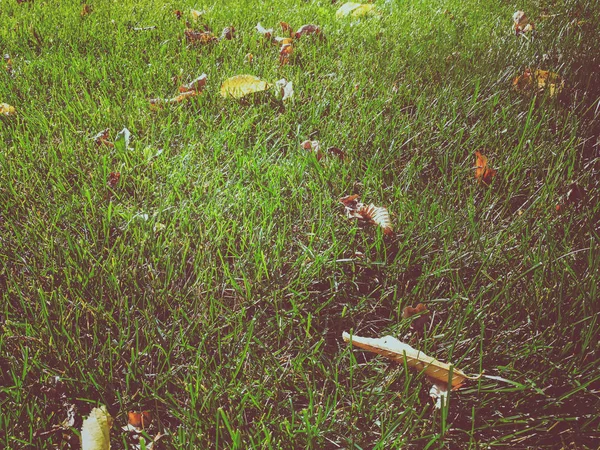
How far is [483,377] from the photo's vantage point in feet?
3.19

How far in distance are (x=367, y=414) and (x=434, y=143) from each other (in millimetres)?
1081

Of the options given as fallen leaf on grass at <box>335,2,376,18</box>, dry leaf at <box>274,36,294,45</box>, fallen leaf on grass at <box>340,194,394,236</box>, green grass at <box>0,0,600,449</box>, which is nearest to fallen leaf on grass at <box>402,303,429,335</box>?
green grass at <box>0,0,600,449</box>

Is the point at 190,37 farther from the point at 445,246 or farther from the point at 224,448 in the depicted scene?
the point at 224,448

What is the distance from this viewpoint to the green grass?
0.94 m

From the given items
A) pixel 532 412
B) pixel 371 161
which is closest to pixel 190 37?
pixel 371 161

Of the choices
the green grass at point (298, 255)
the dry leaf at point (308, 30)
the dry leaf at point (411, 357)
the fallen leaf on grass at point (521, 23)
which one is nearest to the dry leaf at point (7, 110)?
the green grass at point (298, 255)

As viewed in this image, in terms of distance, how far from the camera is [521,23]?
2771 mm

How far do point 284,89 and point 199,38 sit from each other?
0.89 m

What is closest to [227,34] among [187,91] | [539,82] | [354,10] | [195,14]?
[195,14]

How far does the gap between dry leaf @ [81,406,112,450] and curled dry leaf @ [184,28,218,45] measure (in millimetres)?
2188

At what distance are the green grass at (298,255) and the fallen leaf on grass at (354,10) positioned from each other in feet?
3.49

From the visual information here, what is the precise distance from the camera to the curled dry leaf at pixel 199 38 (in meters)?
2.56

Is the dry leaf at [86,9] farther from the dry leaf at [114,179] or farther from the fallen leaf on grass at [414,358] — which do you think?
the fallen leaf on grass at [414,358]

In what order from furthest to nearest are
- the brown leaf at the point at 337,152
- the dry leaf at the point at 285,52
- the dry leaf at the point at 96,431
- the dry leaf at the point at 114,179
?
the dry leaf at the point at 285,52 → the brown leaf at the point at 337,152 → the dry leaf at the point at 114,179 → the dry leaf at the point at 96,431
